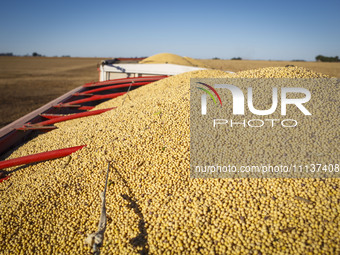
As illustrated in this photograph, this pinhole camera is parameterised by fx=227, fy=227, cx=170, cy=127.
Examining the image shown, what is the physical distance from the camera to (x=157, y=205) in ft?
6.75

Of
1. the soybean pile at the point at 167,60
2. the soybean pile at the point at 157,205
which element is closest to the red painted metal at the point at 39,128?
the soybean pile at the point at 157,205

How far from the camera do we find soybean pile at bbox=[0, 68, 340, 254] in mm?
1711

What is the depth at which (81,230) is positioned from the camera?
6.55 feet

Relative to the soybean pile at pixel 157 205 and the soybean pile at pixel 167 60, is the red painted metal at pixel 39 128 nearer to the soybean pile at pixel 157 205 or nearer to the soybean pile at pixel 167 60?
the soybean pile at pixel 157 205

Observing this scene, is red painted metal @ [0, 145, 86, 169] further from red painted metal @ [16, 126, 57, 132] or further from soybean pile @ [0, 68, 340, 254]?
red painted metal @ [16, 126, 57, 132]

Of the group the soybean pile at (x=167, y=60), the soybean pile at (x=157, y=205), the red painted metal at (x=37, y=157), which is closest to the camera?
the soybean pile at (x=157, y=205)

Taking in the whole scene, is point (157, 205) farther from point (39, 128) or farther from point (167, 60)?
point (167, 60)

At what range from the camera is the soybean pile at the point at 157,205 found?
1.71 meters

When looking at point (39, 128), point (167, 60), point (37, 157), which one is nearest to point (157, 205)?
point (37, 157)

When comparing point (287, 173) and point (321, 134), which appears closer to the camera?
point (287, 173)

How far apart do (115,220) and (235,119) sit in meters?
1.71

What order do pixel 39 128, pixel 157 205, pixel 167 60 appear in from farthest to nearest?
pixel 167 60
pixel 39 128
pixel 157 205

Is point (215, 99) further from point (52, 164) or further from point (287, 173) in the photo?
point (52, 164)

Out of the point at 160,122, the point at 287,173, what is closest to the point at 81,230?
the point at 160,122
